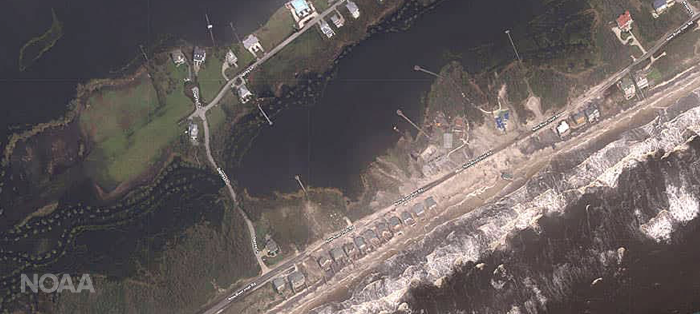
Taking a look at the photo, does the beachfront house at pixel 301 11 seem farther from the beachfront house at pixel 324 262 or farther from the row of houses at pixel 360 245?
the beachfront house at pixel 324 262

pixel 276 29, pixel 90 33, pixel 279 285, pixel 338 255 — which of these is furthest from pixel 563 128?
pixel 90 33

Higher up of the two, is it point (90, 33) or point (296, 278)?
point (90, 33)

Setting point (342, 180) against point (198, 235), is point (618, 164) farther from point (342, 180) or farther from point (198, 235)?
point (198, 235)

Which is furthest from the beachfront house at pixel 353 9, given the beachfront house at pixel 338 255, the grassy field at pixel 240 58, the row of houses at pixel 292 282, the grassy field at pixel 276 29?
the row of houses at pixel 292 282

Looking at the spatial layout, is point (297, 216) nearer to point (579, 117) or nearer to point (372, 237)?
point (372, 237)

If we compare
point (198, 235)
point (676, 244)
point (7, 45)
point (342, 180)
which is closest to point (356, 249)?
point (342, 180)
